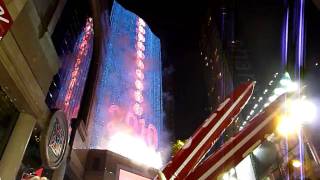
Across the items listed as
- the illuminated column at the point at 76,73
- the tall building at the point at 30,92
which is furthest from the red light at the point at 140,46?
the tall building at the point at 30,92

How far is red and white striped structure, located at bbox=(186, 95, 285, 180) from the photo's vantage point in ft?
28.1

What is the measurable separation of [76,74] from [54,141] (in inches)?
202

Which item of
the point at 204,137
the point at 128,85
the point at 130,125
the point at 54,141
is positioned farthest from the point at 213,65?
the point at 54,141

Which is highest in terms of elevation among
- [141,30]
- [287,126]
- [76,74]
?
[141,30]

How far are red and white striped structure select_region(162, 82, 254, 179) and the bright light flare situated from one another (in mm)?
8679

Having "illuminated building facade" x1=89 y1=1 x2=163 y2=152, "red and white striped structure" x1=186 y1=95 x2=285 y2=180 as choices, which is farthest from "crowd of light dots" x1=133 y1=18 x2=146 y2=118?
"red and white striped structure" x1=186 y1=95 x2=285 y2=180

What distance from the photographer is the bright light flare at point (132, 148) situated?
726 inches

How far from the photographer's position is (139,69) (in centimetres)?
2311

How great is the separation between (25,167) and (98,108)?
973cm

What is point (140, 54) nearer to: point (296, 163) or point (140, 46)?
point (140, 46)

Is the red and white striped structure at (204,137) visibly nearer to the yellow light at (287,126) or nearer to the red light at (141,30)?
the yellow light at (287,126)

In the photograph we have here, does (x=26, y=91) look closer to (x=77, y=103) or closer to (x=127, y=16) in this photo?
(x=77, y=103)

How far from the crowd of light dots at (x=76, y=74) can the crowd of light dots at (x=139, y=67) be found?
20.0ft

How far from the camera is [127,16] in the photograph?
27188 mm
